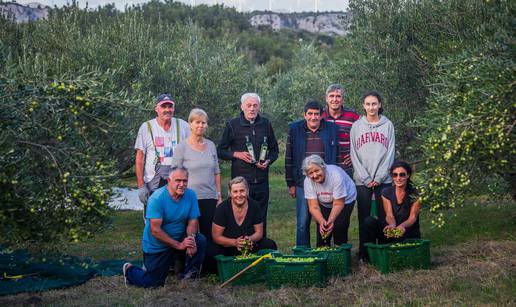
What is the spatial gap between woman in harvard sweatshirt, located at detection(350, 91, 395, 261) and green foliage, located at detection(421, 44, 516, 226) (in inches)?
Result: 69.9

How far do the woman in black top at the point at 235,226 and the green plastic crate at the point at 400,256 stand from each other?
1474 mm

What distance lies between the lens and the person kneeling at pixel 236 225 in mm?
10133

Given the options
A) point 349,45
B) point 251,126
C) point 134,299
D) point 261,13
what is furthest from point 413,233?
point 261,13

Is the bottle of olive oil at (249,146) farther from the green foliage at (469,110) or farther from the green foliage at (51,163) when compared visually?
the green foliage at (51,163)

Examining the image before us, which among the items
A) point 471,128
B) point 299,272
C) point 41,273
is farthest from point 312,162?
point 41,273

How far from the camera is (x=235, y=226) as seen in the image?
10.2 m

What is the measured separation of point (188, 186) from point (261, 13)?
112m

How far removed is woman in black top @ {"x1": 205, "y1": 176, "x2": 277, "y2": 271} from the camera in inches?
399

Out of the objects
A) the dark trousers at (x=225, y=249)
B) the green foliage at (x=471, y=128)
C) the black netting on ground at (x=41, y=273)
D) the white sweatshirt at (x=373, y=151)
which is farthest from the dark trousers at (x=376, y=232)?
the black netting on ground at (x=41, y=273)

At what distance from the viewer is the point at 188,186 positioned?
34.6 feet

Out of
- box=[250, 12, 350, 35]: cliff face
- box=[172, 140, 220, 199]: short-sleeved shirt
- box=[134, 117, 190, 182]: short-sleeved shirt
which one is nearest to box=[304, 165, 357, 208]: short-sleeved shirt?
box=[172, 140, 220, 199]: short-sleeved shirt

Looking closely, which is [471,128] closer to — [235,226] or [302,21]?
[235,226]

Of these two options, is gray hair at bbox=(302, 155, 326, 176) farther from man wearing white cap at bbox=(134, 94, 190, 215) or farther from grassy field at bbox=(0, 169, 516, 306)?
man wearing white cap at bbox=(134, 94, 190, 215)

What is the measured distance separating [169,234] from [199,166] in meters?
1.08
